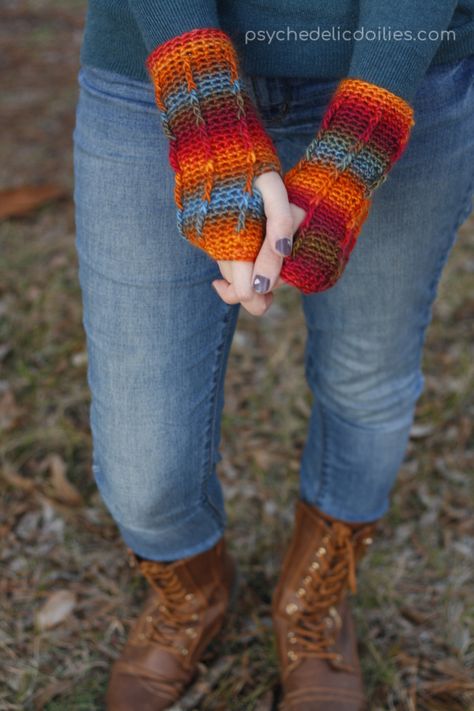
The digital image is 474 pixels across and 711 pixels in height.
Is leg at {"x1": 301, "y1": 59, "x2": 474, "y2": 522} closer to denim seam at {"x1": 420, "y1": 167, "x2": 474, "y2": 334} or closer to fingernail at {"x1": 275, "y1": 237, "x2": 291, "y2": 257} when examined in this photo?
denim seam at {"x1": 420, "y1": 167, "x2": 474, "y2": 334}

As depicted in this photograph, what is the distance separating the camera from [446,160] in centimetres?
136

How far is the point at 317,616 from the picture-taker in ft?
6.15

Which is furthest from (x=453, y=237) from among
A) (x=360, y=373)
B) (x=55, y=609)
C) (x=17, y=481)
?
(x=17, y=481)

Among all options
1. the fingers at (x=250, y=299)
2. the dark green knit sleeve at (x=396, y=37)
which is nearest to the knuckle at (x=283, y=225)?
the fingers at (x=250, y=299)

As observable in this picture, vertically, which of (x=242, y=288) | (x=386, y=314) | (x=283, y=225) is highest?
(x=283, y=225)

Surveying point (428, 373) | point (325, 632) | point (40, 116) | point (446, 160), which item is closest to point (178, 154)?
point (446, 160)

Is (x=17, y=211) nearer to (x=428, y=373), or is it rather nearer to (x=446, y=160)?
(x=428, y=373)

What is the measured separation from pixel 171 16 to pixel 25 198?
9.77 feet

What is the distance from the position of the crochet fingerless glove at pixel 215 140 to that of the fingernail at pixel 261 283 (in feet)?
0.11

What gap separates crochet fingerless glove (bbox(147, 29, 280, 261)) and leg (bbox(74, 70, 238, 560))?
20cm

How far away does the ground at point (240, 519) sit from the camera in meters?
1.97

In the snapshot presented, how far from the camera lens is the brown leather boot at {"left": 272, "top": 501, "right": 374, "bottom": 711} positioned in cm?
181

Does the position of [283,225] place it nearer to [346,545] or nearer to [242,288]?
[242,288]

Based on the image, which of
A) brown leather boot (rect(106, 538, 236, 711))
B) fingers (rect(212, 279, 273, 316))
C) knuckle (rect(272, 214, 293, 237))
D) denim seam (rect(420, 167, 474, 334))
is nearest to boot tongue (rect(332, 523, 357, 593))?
brown leather boot (rect(106, 538, 236, 711))
